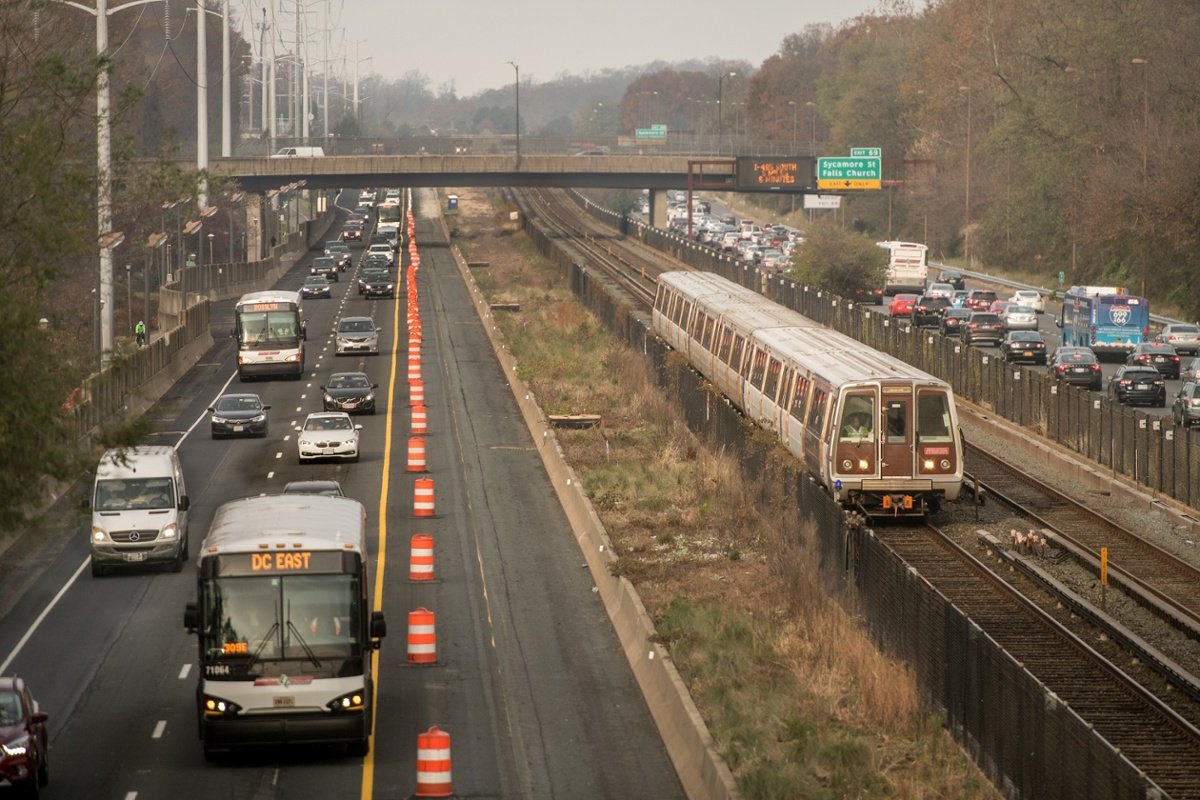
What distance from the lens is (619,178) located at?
12688 centimetres

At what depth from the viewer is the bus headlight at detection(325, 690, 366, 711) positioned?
2030cm

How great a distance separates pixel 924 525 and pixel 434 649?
40.9 ft

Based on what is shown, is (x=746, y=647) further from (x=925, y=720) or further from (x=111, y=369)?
(x=111, y=369)

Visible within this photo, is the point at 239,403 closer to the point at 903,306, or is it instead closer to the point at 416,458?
the point at 416,458

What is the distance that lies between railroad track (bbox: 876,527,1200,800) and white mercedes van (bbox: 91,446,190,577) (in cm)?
1294

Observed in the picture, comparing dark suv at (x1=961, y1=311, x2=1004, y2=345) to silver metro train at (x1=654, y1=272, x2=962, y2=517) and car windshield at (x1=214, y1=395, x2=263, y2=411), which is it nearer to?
silver metro train at (x1=654, y1=272, x2=962, y2=517)

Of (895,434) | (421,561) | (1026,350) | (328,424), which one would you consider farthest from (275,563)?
(1026,350)

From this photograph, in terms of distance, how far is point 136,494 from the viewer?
33.2 metres

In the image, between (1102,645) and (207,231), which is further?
(207,231)

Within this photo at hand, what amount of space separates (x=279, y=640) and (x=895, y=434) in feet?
53.6

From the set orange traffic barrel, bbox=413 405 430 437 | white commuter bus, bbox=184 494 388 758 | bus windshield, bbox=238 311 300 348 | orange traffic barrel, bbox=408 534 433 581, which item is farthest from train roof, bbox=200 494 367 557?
bus windshield, bbox=238 311 300 348

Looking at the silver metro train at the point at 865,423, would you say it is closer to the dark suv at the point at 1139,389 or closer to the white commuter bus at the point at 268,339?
the dark suv at the point at 1139,389

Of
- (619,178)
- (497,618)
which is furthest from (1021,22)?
(497,618)

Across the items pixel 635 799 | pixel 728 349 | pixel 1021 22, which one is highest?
pixel 1021 22
